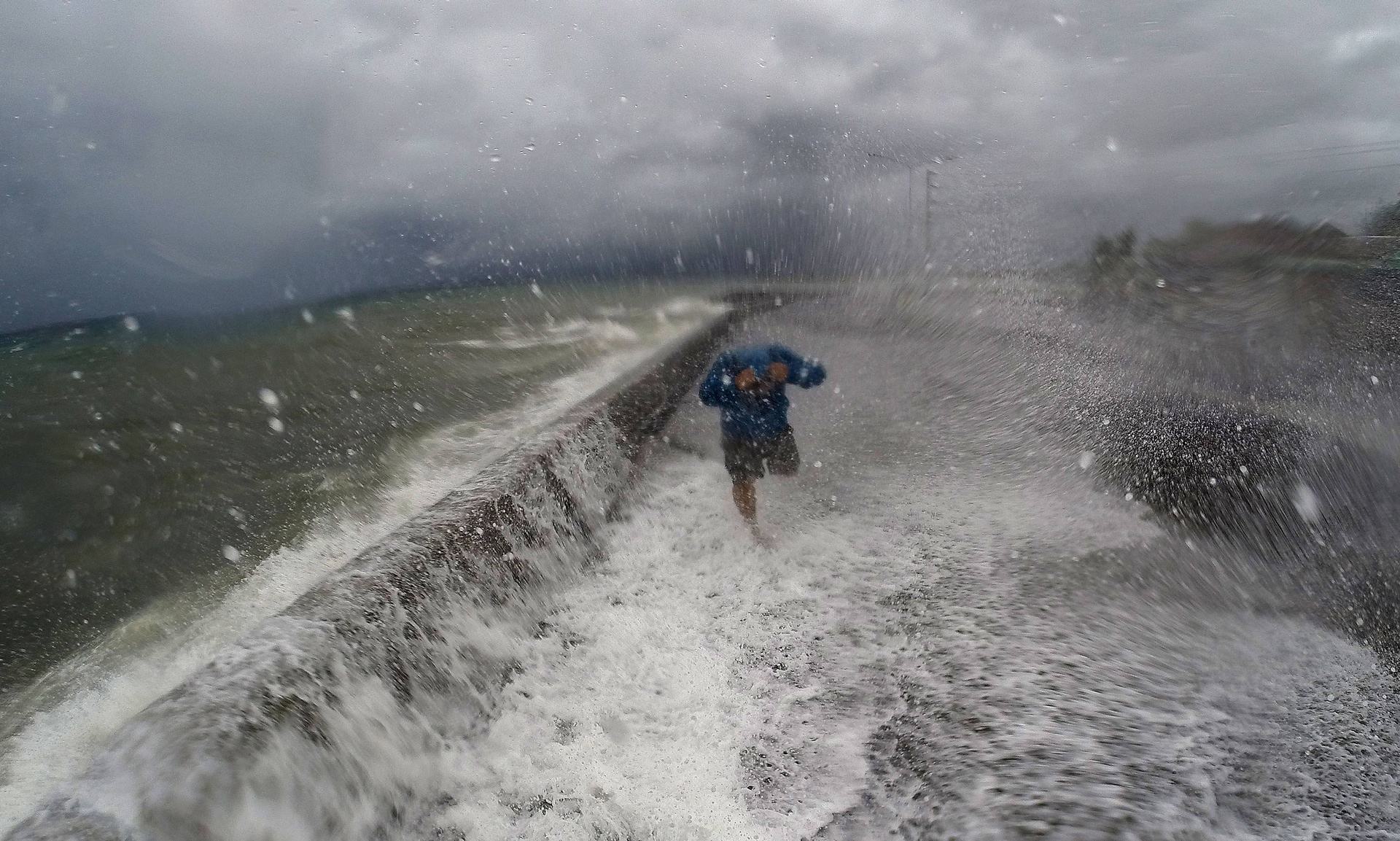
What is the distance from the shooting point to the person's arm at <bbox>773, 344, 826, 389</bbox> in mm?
3652

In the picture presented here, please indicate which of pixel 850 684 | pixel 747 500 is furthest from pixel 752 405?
pixel 850 684

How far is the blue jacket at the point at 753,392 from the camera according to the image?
3.72 meters

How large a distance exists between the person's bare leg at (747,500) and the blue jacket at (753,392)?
284mm

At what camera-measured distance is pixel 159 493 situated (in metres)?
6.58

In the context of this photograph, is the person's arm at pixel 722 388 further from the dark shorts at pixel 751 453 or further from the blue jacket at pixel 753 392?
the dark shorts at pixel 751 453

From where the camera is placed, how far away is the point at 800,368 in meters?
3.71

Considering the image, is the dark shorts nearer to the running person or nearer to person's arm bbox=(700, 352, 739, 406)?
the running person

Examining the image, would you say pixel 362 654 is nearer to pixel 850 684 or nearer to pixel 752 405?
pixel 850 684

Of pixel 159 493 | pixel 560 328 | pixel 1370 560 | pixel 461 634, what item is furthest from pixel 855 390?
pixel 560 328

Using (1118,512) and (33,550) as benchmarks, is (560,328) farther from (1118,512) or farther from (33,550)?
(1118,512)

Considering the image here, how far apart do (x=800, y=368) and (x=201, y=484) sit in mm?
6681

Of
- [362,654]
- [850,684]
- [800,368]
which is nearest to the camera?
[362,654]

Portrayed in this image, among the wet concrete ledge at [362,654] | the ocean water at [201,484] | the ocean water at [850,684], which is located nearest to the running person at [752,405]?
the ocean water at [850,684]

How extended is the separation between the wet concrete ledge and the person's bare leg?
2.88ft
